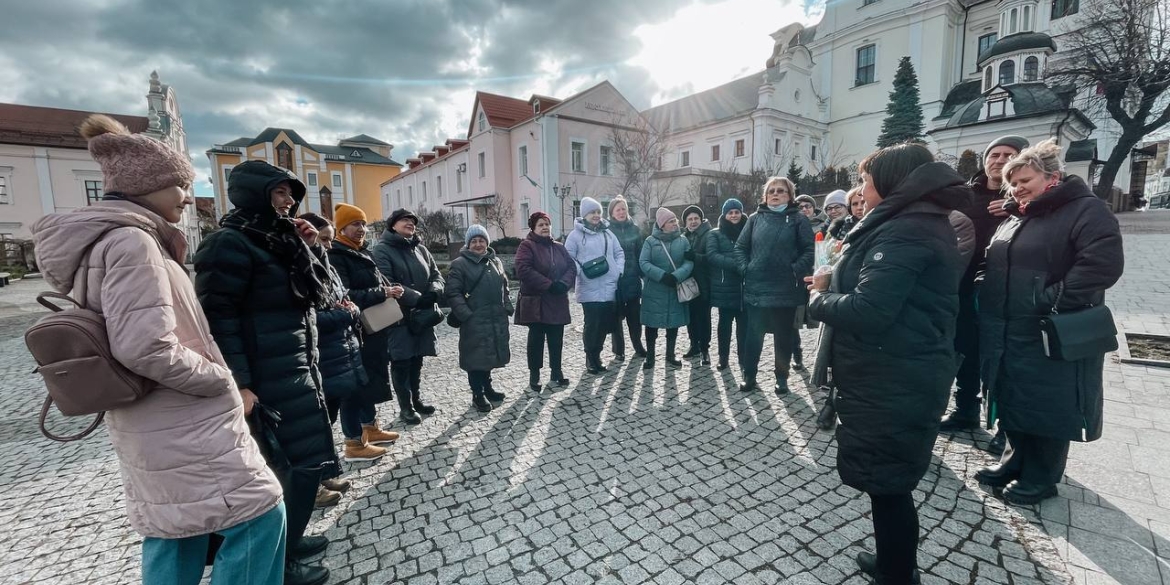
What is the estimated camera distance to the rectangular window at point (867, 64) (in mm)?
36719

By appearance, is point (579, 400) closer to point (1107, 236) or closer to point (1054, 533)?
point (1054, 533)

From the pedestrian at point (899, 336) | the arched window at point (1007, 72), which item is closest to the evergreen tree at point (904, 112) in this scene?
the arched window at point (1007, 72)

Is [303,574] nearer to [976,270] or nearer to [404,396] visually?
[404,396]

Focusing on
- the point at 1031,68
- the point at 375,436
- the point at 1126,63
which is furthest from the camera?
the point at 1031,68

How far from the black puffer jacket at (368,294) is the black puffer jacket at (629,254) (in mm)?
3099

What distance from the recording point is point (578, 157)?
29.9 meters

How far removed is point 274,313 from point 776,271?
167 inches

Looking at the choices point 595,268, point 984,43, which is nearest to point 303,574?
point 595,268

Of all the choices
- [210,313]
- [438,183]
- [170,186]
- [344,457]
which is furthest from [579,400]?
[438,183]

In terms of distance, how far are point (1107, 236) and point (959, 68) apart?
42.7 metres

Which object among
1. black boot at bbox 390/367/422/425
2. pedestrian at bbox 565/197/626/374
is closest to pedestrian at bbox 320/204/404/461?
black boot at bbox 390/367/422/425

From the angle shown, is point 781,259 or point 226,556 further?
point 781,259

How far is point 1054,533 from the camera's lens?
107 inches

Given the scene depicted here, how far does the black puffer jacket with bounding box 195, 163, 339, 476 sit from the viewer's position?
204 cm
